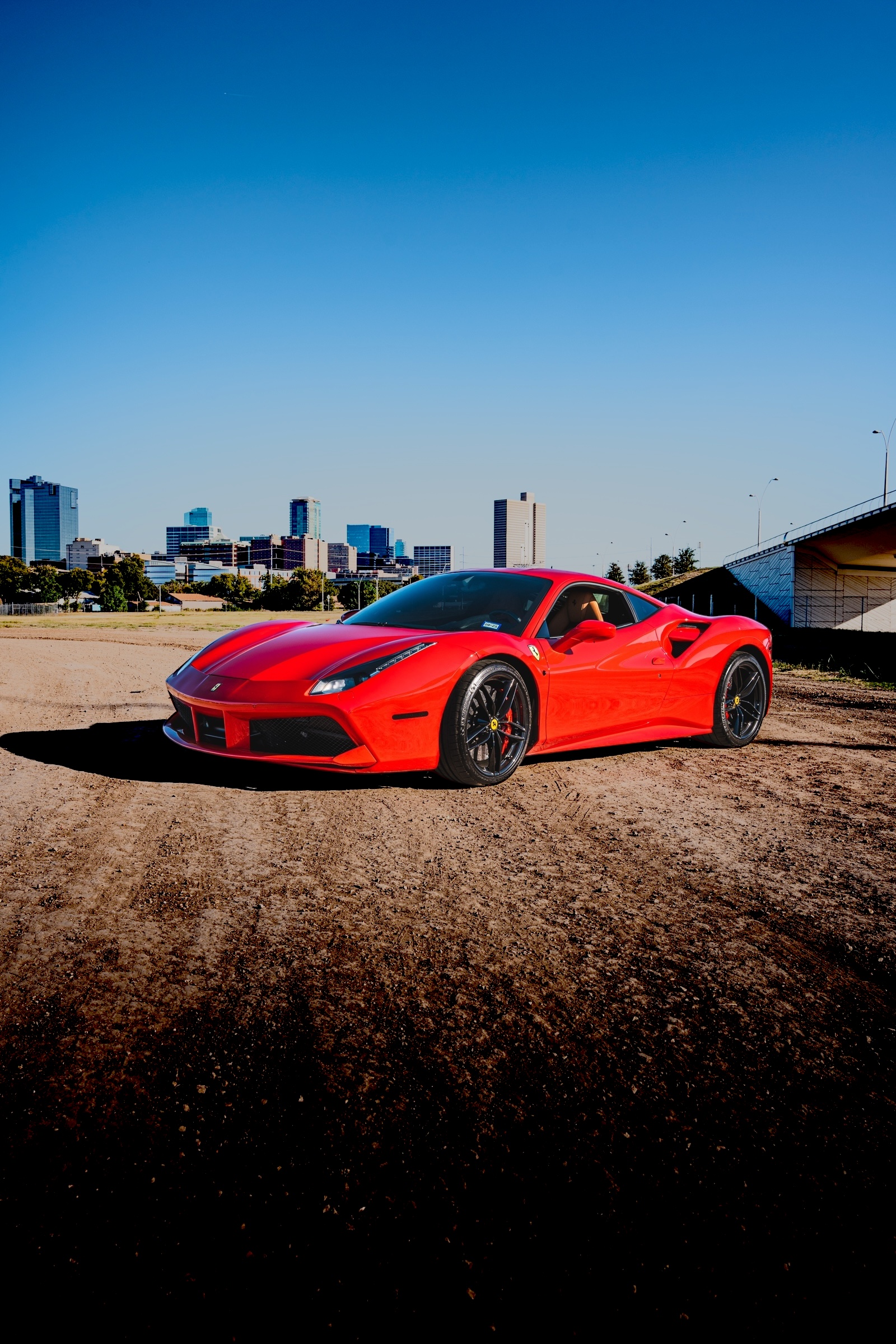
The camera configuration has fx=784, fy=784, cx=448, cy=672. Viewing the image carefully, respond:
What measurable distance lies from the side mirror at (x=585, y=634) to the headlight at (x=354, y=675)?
3.44 feet

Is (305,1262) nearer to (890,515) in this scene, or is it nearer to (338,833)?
(338,833)

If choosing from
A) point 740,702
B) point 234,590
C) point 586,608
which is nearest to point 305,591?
point 234,590

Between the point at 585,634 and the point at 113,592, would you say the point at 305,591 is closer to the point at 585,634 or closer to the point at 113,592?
the point at 113,592

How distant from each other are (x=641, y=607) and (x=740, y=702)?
1.16 metres

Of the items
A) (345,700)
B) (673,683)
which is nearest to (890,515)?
(673,683)

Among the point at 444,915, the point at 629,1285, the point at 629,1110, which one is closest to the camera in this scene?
the point at 629,1285

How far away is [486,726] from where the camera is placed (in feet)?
14.3

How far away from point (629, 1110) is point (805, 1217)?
1.15 feet

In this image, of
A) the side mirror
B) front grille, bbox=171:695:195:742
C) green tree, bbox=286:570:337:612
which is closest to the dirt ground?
front grille, bbox=171:695:195:742

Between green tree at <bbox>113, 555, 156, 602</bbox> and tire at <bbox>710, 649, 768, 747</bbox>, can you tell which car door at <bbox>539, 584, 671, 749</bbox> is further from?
green tree at <bbox>113, 555, 156, 602</bbox>

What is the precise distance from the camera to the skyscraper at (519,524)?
130 meters

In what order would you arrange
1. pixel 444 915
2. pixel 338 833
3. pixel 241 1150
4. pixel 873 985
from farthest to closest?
pixel 338 833 < pixel 444 915 < pixel 873 985 < pixel 241 1150

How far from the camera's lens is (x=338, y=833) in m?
3.38

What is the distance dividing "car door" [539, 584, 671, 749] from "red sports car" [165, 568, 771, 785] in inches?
0.4
